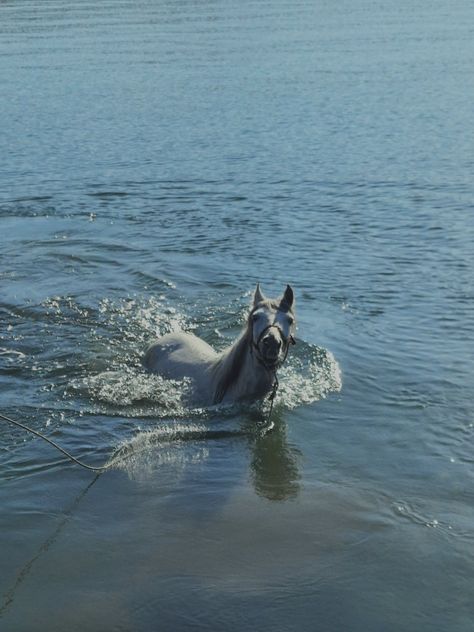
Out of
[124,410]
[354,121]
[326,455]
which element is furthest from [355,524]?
[354,121]

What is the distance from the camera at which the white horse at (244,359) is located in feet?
28.7

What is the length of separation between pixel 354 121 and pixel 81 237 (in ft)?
35.3

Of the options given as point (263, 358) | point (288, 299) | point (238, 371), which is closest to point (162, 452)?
point (238, 371)

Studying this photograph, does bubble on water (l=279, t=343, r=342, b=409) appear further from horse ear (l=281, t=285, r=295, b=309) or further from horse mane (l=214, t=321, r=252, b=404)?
horse ear (l=281, t=285, r=295, b=309)

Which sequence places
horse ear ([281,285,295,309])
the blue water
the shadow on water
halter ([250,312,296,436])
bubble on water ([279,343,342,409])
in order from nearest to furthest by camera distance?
1. the blue water
2. the shadow on water
3. halter ([250,312,296,436])
4. horse ear ([281,285,295,309])
5. bubble on water ([279,343,342,409])

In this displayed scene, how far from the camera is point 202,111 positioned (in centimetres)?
2728

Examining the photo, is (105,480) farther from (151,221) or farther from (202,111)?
(202,111)

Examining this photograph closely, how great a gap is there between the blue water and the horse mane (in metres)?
0.30

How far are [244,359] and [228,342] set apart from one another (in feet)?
9.58

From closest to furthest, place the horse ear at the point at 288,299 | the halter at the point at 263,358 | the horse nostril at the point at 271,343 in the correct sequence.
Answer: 1. the horse nostril at the point at 271,343
2. the halter at the point at 263,358
3. the horse ear at the point at 288,299

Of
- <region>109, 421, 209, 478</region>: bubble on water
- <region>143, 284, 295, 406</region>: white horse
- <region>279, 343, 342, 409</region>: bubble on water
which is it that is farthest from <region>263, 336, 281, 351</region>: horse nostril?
<region>279, 343, 342, 409</region>: bubble on water

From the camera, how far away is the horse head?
8641 millimetres

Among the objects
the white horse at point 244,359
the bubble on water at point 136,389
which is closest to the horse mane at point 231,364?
the white horse at point 244,359

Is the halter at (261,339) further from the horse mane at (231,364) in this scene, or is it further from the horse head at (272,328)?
the horse mane at (231,364)
